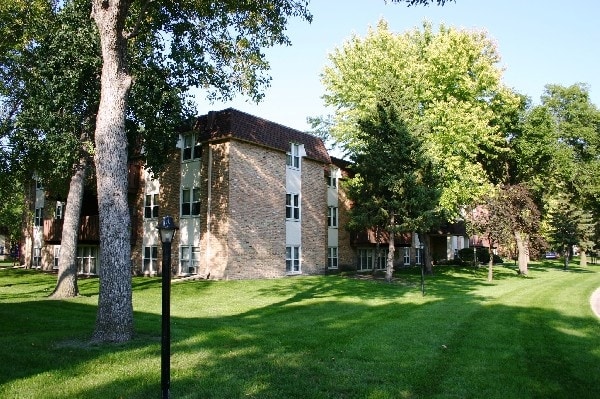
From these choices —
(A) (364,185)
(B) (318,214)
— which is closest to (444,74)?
(A) (364,185)

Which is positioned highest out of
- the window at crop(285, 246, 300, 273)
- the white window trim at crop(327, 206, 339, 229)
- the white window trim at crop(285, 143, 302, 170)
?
the white window trim at crop(285, 143, 302, 170)

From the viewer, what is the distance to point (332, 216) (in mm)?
34188

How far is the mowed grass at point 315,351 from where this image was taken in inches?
252

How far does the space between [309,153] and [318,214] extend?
429 centimetres

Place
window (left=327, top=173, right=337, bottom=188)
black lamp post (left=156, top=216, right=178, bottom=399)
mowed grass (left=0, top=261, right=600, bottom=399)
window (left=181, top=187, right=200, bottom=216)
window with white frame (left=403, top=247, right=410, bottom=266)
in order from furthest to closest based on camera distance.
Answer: window with white frame (left=403, top=247, right=410, bottom=266), window (left=327, top=173, right=337, bottom=188), window (left=181, top=187, right=200, bottom=216), mowed grass (left=0, top=261, right=600, bottom=399), black lamp post (left=156, top=216, right=178, bottom=399)

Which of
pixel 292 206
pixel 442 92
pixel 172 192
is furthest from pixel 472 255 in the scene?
pixel 172 192

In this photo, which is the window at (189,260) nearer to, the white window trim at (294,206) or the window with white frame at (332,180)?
the white window trim at (294,206)

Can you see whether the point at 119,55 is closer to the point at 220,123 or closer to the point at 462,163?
the point at 220,123

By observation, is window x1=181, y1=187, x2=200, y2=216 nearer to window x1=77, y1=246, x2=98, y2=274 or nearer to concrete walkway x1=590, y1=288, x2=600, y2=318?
window x1=77, y1=246, x2=98, y2=274

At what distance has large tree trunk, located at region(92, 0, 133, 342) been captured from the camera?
30.7 ft

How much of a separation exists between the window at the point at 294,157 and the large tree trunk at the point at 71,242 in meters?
12.7

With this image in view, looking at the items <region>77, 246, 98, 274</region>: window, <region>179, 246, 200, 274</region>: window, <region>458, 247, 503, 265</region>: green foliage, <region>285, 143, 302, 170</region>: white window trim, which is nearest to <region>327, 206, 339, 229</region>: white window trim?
<region>285, 143, 302, 170</region>: white window trim

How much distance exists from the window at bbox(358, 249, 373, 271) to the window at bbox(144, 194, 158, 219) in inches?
635

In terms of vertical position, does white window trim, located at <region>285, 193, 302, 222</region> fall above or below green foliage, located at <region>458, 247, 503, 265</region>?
above
